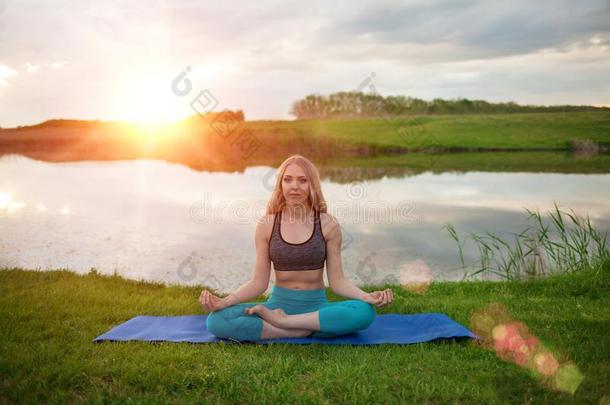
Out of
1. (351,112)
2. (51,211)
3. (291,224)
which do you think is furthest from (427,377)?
(351,112)

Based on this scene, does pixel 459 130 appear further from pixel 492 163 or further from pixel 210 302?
pixel 210 302

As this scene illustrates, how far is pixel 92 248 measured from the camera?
369 inches

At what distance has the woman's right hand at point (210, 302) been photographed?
4169mm

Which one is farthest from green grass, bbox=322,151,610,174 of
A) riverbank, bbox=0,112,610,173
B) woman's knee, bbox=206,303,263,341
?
woman's knee, bbox=206,303,263,341

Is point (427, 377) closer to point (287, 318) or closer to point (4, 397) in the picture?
point (287, 318)

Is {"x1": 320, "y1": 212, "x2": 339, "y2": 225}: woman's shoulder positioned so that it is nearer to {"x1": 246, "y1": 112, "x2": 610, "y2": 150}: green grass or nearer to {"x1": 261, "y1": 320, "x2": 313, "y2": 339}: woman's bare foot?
{"x1": 261, "y1": 320, "x2": 313, "y2": 339}: woman's bare foot

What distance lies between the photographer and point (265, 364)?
3.75 meters

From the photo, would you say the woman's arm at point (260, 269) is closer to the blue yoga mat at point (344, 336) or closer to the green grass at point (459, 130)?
the blue yoga mat at point (344, 336)

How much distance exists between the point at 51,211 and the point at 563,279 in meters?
11.7

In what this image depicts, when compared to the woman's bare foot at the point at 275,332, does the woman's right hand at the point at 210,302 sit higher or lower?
higher

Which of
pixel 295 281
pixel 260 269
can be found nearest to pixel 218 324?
pixel 260 269

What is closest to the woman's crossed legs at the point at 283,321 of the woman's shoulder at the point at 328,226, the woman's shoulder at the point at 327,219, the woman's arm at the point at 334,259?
the woman's arm at the point at 334,259

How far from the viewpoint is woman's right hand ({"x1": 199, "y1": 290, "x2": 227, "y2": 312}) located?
417cm

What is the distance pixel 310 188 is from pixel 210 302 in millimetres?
1284
